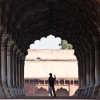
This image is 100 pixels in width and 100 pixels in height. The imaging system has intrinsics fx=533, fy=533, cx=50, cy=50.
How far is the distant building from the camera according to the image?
7238 cm

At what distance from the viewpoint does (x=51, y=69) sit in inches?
2921

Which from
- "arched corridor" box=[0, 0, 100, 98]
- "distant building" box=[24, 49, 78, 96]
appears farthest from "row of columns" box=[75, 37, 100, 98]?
"distant building" box=[24, 49, 78, 96]

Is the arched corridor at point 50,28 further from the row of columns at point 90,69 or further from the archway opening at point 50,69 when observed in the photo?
the archway opening at point 50,69

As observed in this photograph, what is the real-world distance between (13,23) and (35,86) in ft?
138

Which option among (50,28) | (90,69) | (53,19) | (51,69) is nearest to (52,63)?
(51,69)

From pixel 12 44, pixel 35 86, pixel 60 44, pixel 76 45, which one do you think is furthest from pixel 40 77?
pixel 12 44

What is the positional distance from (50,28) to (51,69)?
3665 centimetres

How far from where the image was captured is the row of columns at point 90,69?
100 ft

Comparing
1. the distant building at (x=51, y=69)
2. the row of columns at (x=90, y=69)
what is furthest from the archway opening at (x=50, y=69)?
the row of columns at (x=90, y=69)

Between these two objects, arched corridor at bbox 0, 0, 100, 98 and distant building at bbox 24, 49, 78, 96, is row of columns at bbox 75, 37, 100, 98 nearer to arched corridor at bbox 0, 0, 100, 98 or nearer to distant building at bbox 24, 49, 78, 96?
arched corridor at bbox 0, 0, 100, 98

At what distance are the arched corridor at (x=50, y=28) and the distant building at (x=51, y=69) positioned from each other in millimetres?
31025

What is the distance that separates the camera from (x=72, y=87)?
73938 mm

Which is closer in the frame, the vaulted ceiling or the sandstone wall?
the vaulted ceiling

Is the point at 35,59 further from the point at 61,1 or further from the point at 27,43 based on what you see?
the point at 61,1
